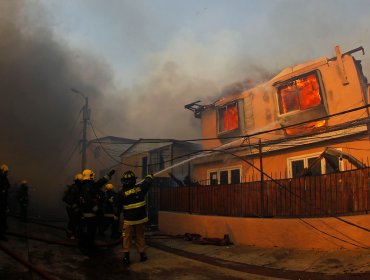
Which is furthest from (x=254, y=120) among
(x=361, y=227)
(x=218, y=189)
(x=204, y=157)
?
(x=361, y=227)

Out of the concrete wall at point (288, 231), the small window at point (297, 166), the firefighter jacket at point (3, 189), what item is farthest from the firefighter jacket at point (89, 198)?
the small window at point (297, 166)

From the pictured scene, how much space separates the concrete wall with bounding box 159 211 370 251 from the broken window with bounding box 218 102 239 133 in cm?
693

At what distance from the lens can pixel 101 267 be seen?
5.93 m

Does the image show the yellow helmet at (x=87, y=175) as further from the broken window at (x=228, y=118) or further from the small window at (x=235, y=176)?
the broken window at (x=228, y=118)

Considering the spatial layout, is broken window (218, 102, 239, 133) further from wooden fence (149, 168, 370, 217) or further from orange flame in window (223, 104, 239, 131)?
wooden fence (149, 168, 370, 217)

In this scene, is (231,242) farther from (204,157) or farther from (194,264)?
(204,157)

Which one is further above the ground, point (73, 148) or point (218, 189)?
point (73, 148)

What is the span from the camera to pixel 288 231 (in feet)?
27.1

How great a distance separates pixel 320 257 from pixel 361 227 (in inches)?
39.6

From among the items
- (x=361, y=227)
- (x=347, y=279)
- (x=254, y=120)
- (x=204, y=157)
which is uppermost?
(x=254, y=120)

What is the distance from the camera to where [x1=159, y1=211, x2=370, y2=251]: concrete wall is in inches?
284

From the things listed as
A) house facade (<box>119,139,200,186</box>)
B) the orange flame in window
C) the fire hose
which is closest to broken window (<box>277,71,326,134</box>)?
the orange flame in window

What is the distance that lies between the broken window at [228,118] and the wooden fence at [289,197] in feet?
18.7

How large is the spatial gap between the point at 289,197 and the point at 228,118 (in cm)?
880
